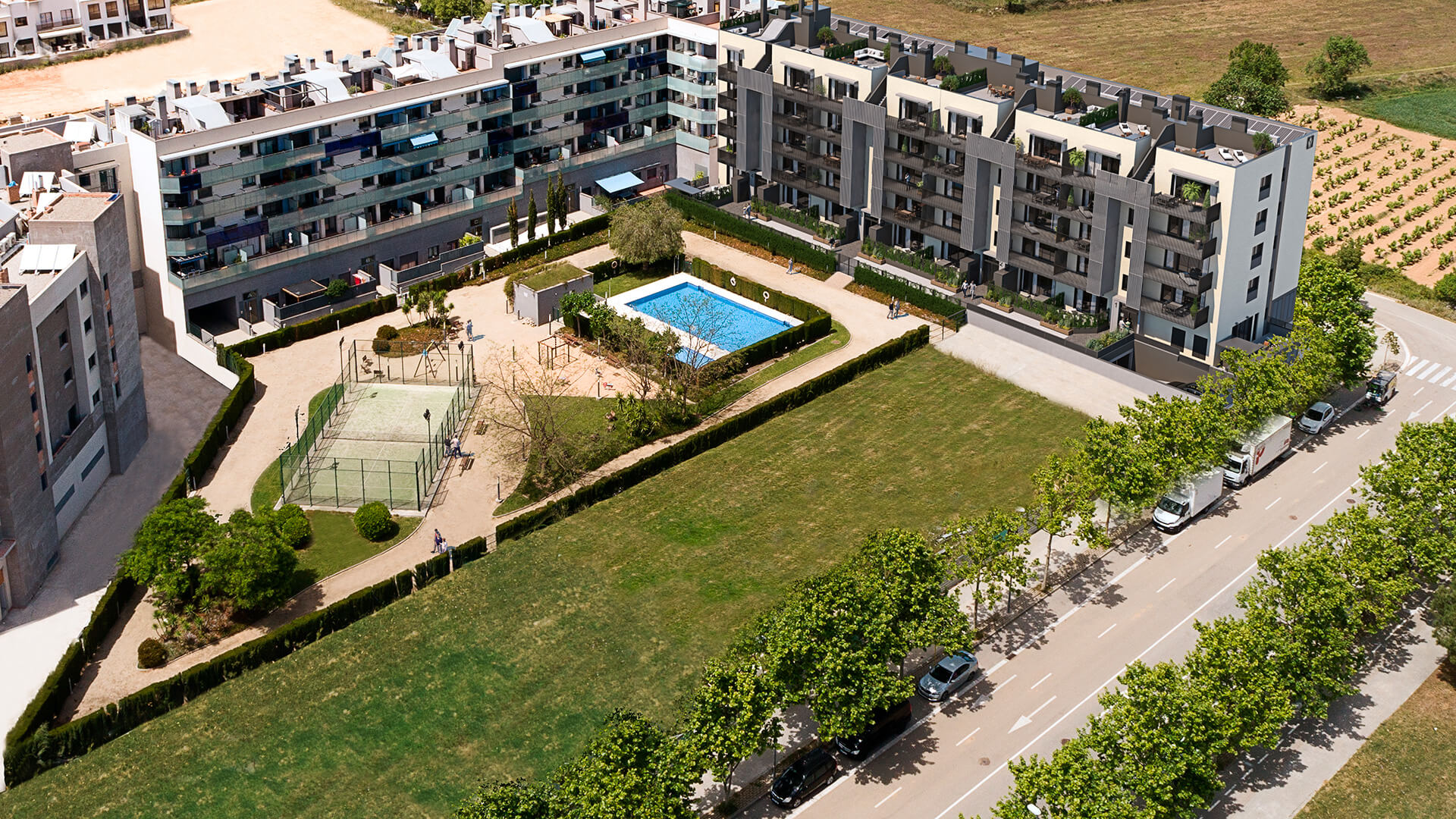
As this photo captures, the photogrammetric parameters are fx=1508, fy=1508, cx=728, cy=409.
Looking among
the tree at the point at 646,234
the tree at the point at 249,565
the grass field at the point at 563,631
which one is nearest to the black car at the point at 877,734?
the grass field at the point at 563,631

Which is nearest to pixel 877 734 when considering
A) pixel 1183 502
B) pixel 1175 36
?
pixel 1183 502

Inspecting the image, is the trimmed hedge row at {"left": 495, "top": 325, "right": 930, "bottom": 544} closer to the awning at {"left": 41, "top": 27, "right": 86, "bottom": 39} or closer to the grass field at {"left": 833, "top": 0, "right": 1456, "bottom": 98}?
the grass field at {"left": 833, "top": 0, "right": 1456, "bottom": 98}

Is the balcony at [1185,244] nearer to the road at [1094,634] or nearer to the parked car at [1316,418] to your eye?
the parked car at [1316,418]

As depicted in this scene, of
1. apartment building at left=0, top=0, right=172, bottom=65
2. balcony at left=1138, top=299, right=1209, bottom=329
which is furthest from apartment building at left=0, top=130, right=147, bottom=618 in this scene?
apartment building at left=0, top=0, right=172, bottom=65

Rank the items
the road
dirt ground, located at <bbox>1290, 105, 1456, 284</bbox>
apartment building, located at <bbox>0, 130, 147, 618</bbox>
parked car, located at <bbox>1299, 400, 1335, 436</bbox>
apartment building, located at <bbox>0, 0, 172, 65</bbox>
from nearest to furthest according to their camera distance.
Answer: the road, apartment building, located at <bbox>0, 130, 147, 618</bbox>, parked car, located at <bbox>1299, 400, 1335, 436</bbox>, dirt ground, located at <bbox>1290, 105, 1456, 284</bbox>, apartment building, located at <bbox>0, 0, 172, 65</bbox>

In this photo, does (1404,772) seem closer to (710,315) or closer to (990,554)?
(990,554)

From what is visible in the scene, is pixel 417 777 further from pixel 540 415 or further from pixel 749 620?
pixel 540 415
